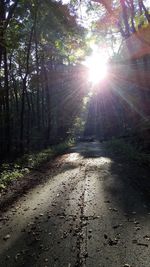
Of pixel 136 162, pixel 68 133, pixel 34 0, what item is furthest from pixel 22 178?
pixel 68 133

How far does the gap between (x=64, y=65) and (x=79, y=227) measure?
3625 centimetres

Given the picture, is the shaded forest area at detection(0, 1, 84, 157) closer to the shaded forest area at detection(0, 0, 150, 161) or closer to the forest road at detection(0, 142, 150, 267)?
the shaded forest area at detection(0, 0, 150, 161)

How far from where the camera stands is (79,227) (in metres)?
5.60

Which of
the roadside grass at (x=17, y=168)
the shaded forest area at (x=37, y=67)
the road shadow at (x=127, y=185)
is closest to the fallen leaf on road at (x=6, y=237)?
the road shadow at (x=127, y=185)

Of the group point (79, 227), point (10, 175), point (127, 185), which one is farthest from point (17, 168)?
point (79, 227)

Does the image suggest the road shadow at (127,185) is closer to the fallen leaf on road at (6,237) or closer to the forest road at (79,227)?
the forest road at (79,227)

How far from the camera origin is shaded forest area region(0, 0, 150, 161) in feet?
37.5

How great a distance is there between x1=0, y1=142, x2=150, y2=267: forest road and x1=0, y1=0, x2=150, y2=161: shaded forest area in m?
4.98

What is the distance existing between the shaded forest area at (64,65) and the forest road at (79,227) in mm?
4982

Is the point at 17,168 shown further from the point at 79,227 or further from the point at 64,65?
the point at 64,65

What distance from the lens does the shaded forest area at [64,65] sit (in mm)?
11422

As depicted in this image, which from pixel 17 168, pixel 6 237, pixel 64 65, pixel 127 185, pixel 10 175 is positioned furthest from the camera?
pixel 64 65

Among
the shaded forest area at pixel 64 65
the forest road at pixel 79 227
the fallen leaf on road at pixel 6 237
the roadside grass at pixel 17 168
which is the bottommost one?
the fallen leaf on road at pixel 6 237

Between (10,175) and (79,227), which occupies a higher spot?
(10,175)
